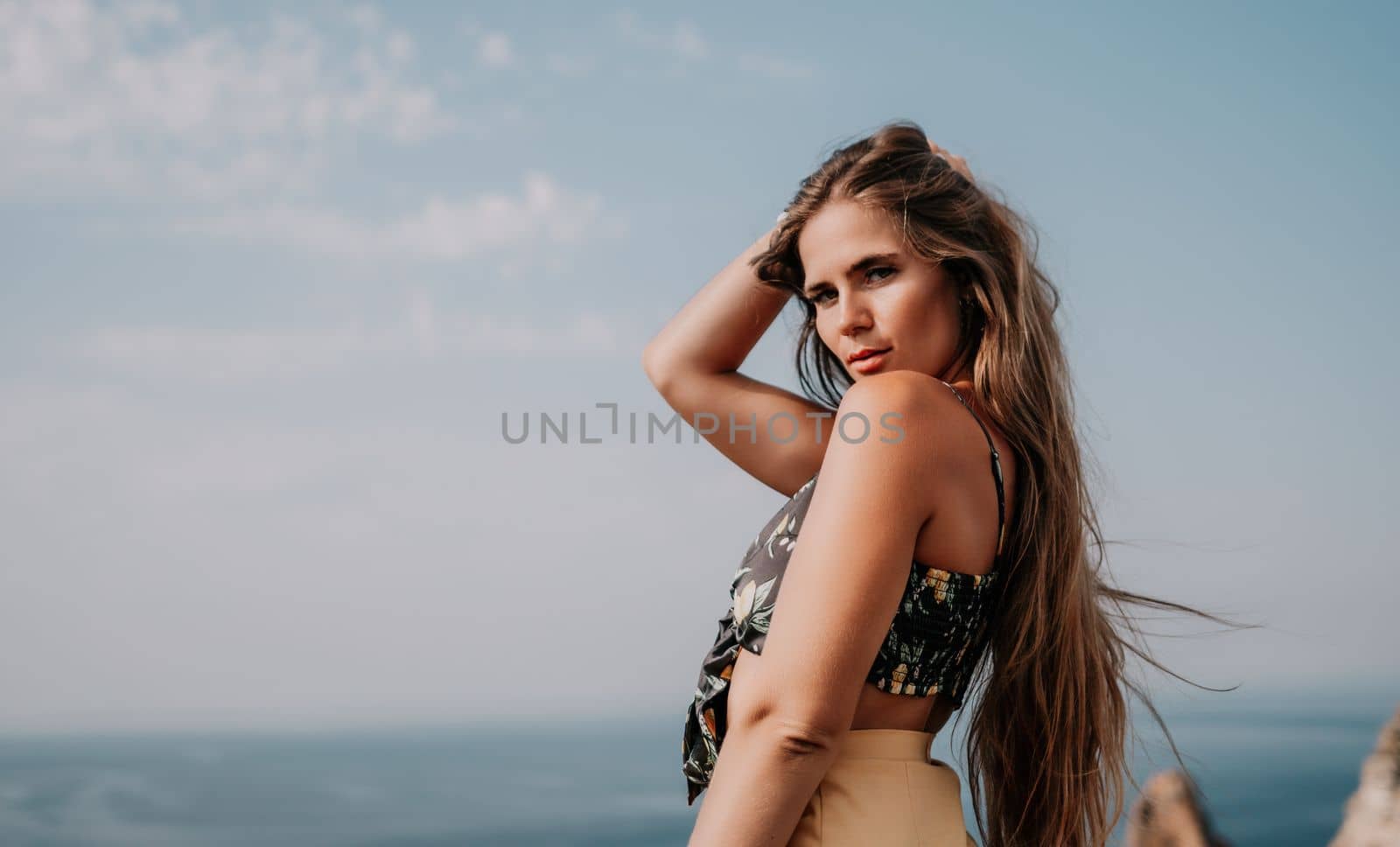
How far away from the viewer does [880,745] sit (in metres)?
1.81

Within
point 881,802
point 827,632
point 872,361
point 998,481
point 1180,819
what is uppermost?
point 872,361

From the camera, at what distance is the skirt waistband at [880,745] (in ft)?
5.90

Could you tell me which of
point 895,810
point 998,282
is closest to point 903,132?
point 998,282

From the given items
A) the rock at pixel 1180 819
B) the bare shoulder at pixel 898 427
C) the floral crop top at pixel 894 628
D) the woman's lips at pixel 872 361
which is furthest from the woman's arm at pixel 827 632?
the rock at pixel 1180 819

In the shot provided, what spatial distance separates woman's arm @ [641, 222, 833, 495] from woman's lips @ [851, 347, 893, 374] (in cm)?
52

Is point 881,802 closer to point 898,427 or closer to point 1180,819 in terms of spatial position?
point 898,427

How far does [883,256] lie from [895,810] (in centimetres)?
91

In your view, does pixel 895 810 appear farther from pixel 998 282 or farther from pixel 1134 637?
pixel 998 282

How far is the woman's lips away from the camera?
204 centimetres

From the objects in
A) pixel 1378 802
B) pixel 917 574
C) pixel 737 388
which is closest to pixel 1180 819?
pixel 1378 802

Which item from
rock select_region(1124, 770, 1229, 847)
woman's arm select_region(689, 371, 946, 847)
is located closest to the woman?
woman's arm select_region(689, 371, 946, 847)

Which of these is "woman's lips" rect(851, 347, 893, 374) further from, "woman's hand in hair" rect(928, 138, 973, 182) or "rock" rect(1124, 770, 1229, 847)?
"rock" rect(1124, 770, 1229, 847)

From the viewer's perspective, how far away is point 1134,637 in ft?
7.27

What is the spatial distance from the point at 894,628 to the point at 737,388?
99 cm
